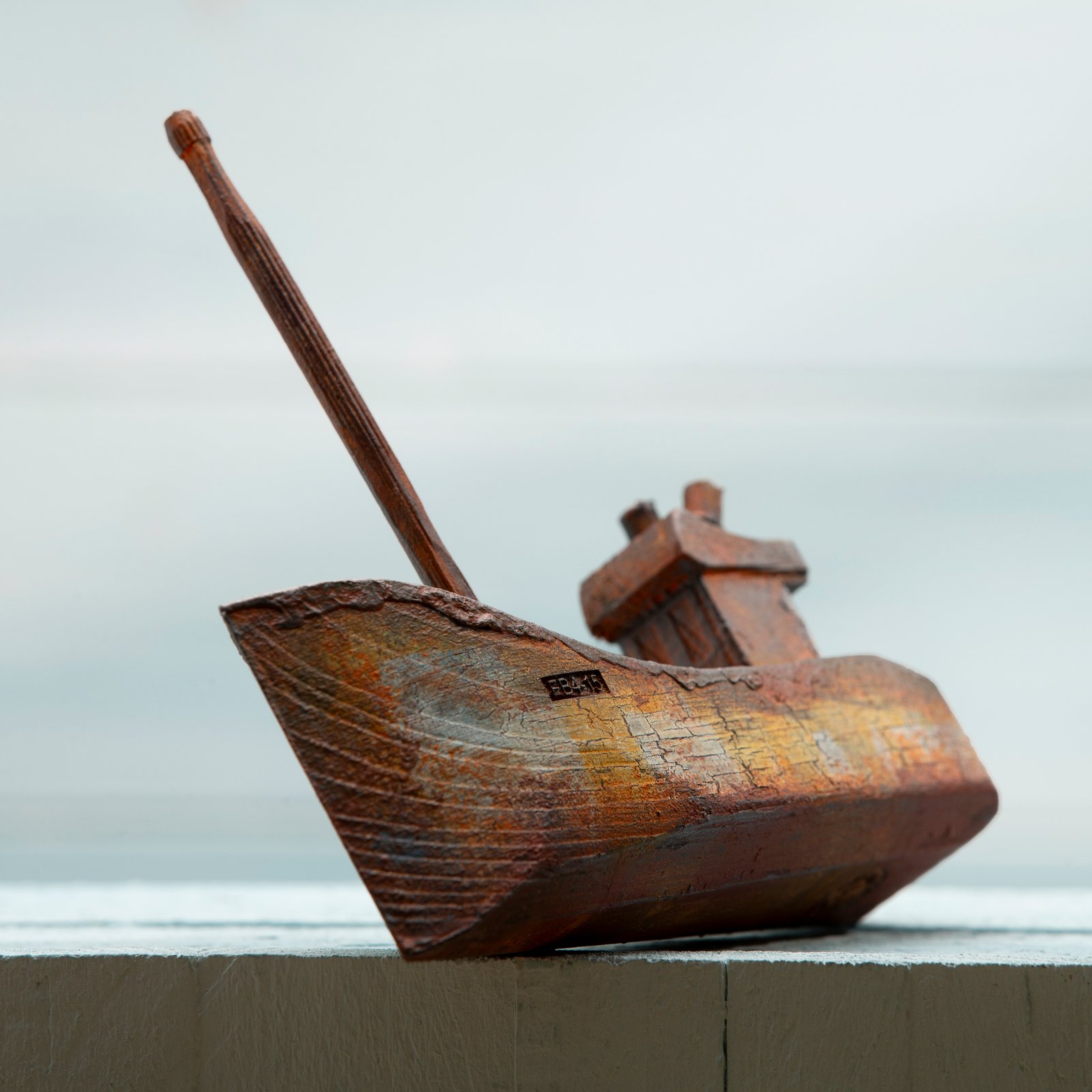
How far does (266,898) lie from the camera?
4398 mm

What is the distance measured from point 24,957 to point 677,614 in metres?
1.74

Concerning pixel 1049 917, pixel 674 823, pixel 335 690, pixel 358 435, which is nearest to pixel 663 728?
pixel 674 823

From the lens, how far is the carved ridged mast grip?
7.72 feet

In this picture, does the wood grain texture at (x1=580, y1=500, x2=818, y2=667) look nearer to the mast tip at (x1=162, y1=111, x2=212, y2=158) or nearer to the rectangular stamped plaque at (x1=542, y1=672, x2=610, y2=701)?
the rectangular stamped plaque at (x1=542, y1=672, x2=610, y2=701)

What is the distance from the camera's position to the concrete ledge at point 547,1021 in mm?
1944

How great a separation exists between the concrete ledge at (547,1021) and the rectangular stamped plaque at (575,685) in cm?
42

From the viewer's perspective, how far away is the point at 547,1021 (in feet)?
6.53

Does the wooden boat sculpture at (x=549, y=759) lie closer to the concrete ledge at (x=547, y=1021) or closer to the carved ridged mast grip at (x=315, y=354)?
the carved ridged mast grip at (x=315, y=354)

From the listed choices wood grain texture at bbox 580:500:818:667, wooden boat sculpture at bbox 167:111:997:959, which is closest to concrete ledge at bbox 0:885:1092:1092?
wooden boat sculpture at bbox 167:111:997:959

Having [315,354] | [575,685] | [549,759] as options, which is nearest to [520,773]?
[549,759]

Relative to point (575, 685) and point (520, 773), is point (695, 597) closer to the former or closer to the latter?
point (575, 685)

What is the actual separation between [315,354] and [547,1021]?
123cm

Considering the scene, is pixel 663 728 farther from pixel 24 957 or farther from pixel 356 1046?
pixel 24 957

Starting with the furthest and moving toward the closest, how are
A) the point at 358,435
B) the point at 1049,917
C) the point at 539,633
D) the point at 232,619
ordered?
the point at 1049,917 → the point at 358,435 → the point at 539,633 → the point at 232,619
